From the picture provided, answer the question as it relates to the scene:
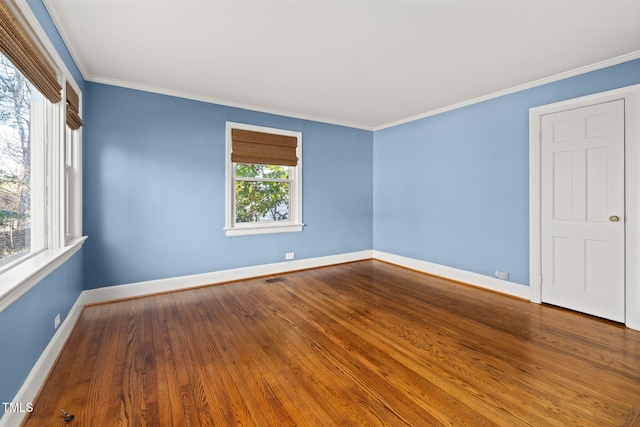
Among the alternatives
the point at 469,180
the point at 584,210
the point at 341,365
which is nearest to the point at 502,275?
the point at 584,210

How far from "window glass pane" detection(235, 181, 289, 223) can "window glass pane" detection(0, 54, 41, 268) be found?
8.30ft

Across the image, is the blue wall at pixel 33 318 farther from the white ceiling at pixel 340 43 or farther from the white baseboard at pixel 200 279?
the white baseboard at pixel 200 279

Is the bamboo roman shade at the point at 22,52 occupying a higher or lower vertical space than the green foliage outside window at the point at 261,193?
higher

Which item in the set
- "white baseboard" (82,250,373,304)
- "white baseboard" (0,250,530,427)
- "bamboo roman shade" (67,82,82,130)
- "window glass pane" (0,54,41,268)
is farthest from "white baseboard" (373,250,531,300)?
"bamboo roman shade" (67,82,82,130)

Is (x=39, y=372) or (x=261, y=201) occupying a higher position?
(x=261, y=201)

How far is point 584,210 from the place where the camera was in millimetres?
3111

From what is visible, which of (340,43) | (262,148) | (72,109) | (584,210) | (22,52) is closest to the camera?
(22,52)

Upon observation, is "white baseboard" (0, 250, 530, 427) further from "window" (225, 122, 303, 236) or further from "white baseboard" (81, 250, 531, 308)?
"window" (225, 122, 303, 236)

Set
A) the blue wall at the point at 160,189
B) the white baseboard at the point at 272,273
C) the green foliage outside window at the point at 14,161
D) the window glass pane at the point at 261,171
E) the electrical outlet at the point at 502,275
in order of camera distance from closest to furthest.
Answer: the green foliage outside window at the point at 14,161 < the blue wall at the point at 160,189 < the white baseboard at the point at 272,273 < the electrical outlet at the point at 502,275 < the window glass pane at the point at 261,171

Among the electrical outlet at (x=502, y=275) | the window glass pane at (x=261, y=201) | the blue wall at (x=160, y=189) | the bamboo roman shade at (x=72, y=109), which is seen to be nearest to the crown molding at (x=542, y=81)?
the blue wall at (x=160, y=189)

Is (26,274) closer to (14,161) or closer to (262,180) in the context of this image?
(14,161)

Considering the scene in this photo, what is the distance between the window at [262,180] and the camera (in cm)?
430

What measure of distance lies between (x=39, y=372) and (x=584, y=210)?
4.85m

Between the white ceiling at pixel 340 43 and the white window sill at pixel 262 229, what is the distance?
1857 mm
